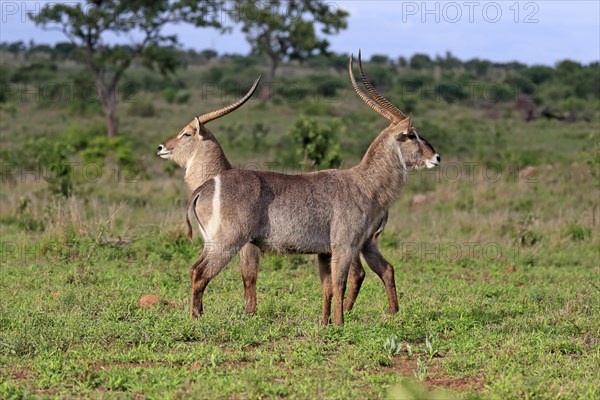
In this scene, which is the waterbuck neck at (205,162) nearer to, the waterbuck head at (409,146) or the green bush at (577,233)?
the waterbuck head at (409,146)

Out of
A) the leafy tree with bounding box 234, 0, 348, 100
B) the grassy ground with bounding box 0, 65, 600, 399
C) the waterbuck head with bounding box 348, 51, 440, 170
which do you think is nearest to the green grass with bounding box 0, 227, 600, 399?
the grassy ground with bounding box 0, 65, 600, 399

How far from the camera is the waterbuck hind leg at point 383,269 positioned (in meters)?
7.05

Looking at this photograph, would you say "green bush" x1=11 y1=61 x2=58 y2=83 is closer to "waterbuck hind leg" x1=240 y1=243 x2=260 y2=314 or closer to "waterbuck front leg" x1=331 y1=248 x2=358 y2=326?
"waterbuck hind leg" x1=240 y1=243 x2=260 y2=314

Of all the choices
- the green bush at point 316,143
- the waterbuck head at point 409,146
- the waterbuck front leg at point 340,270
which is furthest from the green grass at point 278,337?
the green bush at point 316,143

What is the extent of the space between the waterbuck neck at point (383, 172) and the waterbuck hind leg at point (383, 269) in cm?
37

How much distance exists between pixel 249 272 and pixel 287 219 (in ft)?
2.32

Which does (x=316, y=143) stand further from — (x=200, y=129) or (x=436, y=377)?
(x=436, y=377)

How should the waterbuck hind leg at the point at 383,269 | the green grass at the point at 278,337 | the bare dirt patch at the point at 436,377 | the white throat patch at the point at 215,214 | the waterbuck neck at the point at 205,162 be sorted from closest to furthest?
the green grass at the point at 278,337
the bare dirt patch at the point at 436,377
the white throat patch at the point at 215,214
the waterbuck hind leg at the point at 383,269
the waterbuck neck at the point at 205,162

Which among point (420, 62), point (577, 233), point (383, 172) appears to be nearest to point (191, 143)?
point (383, 172)

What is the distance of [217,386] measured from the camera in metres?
4.77

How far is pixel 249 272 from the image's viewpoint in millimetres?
6965

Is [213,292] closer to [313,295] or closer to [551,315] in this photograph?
[313,295]

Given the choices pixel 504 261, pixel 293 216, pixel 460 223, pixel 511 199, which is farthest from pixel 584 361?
pixel 511 199

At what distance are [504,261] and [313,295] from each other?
3.19m
